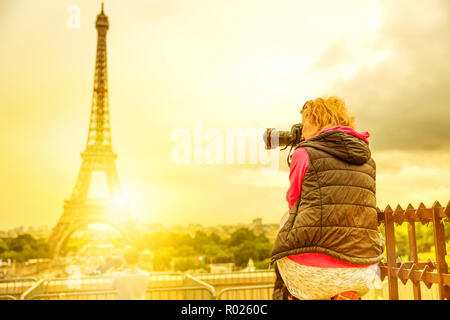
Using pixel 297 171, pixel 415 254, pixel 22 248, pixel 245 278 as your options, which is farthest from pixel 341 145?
pixel 22 248

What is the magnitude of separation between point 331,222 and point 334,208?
0.13 feet

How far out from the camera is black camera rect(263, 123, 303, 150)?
1598 millimetres

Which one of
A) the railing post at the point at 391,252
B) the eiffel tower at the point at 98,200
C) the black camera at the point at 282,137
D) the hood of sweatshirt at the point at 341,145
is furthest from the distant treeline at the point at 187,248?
the hood of sweatshirt at the point at 341,145

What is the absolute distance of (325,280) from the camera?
1332mm

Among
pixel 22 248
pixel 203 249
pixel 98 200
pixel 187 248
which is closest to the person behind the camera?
pixel 98 200

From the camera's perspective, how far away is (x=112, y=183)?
21.9 m

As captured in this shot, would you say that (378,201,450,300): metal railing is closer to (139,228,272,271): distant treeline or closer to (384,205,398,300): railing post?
(384,205,398,300): railing post

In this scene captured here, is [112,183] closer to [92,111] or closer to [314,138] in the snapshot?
[92,111]

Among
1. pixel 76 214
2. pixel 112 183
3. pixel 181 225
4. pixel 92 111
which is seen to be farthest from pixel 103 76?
pixel 181 225

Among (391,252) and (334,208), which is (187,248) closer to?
(391,252)

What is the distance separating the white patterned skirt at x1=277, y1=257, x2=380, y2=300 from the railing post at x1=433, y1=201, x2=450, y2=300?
0.43 metres

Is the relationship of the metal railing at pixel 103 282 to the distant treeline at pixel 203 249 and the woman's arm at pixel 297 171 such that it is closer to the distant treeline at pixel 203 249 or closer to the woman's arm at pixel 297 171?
the woman's arm at pixel 297 171

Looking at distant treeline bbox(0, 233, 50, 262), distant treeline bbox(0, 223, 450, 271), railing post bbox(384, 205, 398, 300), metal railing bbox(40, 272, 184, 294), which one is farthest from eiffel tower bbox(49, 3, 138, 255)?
railing post bbox(384, 205, 398, 300)

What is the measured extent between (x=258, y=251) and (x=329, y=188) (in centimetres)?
2015
